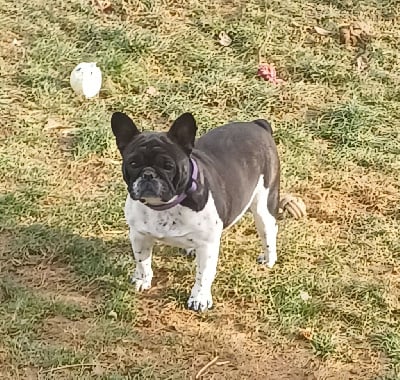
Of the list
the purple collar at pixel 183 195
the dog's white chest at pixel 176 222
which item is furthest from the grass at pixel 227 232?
the purple collar at pixel 183 195

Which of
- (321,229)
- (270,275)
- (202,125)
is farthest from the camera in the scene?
(202,125)

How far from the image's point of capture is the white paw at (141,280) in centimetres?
469

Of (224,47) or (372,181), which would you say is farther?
(224,47)

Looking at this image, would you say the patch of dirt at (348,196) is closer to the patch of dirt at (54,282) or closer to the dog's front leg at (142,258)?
the dog's front leg at (142,258)

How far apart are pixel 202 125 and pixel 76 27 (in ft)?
5.30

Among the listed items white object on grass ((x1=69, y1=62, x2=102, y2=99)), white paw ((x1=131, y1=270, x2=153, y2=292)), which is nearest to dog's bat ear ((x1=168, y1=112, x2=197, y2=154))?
white paw ((x1=131, y1=270, x2=153, y2=292))

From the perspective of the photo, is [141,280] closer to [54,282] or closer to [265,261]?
[54,282]

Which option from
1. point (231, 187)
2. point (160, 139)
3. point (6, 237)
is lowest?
point (6, 237)

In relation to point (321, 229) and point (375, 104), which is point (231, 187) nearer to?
point (321, 229)

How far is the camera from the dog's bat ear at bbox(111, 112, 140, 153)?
4.05 meters

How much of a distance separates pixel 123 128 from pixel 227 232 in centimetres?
137

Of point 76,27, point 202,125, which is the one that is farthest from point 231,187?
point 76,27

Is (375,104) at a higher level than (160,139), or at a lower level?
lower

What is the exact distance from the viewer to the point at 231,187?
14.6 ft
